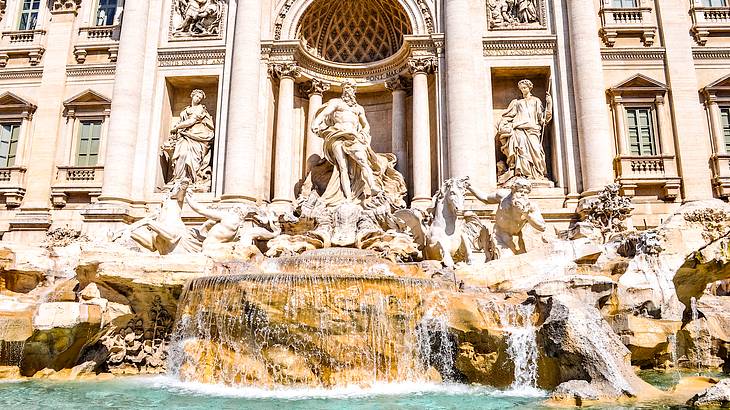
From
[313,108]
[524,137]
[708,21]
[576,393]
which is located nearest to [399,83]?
[313,108]

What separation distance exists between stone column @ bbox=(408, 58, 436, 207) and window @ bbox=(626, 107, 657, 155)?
20.3 feet

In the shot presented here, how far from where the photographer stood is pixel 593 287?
847cm

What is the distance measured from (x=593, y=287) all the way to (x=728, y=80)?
1223 cm

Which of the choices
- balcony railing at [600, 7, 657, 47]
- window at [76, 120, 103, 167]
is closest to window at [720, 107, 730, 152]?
balcony railing at [600, 7, 657, 47]

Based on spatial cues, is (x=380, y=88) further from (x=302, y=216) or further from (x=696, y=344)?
(x=696, y=344)

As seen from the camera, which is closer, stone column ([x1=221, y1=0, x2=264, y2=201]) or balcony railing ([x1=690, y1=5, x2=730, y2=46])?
stone column ([x1=221, y1=0, x2=264, y2=201])

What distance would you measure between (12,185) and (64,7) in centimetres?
659

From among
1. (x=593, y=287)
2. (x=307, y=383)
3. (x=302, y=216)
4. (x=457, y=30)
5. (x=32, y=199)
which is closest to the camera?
(x=307, y=383)

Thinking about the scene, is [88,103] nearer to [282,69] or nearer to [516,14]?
[282,69]

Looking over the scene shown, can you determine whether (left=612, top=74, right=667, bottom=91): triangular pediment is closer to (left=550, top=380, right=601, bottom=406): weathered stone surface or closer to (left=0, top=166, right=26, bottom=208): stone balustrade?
(left=550, top=380, right=601, bottom=406): weathered stone surface

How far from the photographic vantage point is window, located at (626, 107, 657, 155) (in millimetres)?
16219

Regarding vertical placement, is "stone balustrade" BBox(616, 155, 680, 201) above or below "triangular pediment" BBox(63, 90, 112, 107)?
below

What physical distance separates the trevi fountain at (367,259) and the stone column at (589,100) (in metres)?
0.10

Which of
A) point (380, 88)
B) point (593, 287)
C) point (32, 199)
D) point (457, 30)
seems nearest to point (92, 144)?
point (32, 199)
